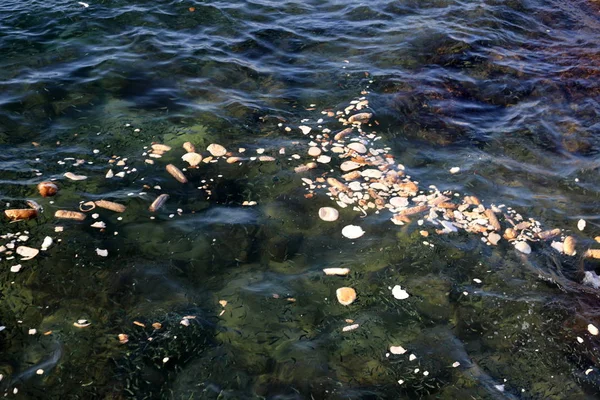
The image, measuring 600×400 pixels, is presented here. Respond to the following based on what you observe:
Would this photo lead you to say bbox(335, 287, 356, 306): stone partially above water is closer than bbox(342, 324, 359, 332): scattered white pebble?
No

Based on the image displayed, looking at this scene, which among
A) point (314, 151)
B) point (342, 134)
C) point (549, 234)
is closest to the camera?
point (549, 234)

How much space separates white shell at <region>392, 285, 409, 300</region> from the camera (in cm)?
571

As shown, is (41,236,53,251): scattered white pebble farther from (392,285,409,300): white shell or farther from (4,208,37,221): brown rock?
(392,285,409,300): white shell

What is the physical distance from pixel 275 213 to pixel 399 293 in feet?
6.37

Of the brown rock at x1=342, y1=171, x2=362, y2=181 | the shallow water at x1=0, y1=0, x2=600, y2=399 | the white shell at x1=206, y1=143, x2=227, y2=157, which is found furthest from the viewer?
the white shell at x1=206, y1=143, x2=227, y2=157

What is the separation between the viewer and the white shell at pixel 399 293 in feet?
18.7

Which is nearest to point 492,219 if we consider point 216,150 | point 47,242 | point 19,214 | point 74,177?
point 216,150

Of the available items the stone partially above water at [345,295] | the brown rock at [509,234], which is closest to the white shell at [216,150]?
the stone partially above water at [345,295]

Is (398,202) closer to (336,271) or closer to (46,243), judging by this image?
(336,271)

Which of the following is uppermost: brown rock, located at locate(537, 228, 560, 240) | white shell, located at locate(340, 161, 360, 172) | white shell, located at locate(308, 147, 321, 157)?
white shell, located at locate(308, 147, 321, 157)

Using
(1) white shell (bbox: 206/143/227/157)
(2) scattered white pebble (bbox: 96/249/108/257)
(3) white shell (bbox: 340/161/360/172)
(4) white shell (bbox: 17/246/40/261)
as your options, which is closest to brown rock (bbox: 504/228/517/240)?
(3) white shell (bbox: 340/161/360/172)

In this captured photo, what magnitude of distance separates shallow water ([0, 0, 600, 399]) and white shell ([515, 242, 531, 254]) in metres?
0.11

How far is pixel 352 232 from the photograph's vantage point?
6.46 m

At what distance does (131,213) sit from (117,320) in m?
1.67
